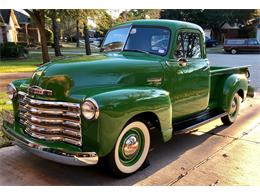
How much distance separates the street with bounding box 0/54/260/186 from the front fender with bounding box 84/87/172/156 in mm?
596

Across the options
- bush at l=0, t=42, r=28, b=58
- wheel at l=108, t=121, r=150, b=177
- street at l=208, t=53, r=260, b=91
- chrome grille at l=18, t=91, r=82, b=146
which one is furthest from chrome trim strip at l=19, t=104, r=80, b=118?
bush at l=0, t=42, r=28, b=58

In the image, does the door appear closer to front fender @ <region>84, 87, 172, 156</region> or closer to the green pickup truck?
the green pickup truck

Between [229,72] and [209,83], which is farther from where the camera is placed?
[229,72]

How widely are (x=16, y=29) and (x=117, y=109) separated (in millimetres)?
42813

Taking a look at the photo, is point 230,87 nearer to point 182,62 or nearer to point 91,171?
point 182,62

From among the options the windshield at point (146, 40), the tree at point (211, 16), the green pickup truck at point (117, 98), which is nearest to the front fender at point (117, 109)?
the green pickup truck at point (117, 98)

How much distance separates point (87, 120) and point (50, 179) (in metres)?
0.99

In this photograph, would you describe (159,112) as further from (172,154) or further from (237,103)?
(237,103)

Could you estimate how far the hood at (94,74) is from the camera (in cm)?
370

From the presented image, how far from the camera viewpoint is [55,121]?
359 centimetres

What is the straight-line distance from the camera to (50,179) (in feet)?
12.6

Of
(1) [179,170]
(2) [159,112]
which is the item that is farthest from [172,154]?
(2) [159,112]

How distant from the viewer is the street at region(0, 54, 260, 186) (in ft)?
12.6

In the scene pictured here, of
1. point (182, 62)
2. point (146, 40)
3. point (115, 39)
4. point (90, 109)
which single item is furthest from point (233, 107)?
point (90, 109)
